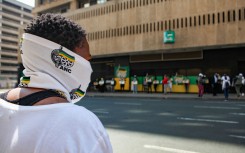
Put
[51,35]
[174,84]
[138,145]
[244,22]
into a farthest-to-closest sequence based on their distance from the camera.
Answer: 1. [174,84]
2. [244,22]
3. [138,145]
4. [51,35]

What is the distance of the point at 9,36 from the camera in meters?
93.6

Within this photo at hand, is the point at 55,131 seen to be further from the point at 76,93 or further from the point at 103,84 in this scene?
the point at 103,84

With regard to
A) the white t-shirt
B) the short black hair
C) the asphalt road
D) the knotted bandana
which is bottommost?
the asphalt road

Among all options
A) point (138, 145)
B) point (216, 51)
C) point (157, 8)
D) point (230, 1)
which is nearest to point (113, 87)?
point (157, 8)

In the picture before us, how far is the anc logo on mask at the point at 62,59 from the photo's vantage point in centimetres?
135

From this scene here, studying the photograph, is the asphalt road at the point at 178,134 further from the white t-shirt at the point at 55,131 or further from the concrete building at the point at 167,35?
the concrete building at the point at 167,35

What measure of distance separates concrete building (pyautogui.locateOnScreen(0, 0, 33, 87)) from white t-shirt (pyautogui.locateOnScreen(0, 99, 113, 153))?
306 feet

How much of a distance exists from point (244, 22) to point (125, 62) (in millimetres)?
13887

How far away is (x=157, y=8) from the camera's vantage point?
2942 cm

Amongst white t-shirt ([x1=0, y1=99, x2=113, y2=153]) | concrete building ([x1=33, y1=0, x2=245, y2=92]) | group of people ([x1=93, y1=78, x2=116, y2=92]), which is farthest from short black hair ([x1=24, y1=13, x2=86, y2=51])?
group of people ([x1=93, y1=78, x2=116, y2=92])

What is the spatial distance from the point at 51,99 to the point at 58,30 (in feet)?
1.18

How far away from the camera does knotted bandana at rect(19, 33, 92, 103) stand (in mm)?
1308

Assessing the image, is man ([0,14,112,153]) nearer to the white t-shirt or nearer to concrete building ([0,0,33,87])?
the white t-shirt

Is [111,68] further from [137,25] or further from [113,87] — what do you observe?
[137,25]
